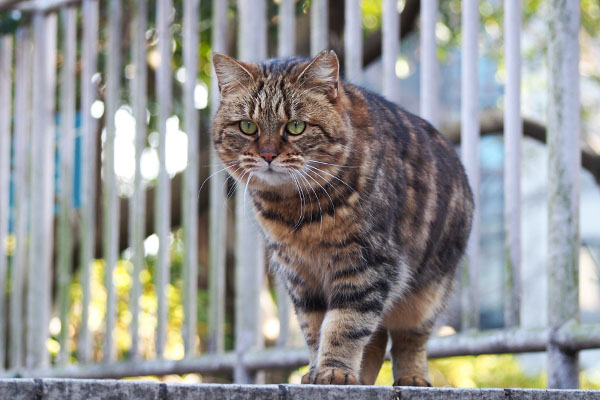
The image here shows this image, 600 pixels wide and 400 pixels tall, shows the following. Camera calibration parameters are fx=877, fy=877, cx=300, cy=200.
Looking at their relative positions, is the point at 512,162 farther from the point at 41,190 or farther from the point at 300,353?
the point at 41,190

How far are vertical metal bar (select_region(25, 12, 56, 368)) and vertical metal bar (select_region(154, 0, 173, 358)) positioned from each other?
86 centimetres

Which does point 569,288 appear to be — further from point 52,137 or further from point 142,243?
point 52,137

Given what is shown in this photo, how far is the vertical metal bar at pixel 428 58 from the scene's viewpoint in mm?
2766

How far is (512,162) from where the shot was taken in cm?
253

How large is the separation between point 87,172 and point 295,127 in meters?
2.00

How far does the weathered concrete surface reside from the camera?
1.24 m

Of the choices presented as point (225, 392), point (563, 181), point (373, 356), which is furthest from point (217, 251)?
point (225, 392)

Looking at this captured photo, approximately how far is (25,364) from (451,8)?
3381 mm

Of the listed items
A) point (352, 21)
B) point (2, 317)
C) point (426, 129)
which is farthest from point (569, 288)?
point (2, 317)

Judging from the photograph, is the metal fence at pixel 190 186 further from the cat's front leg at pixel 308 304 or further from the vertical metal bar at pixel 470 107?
the cat's front leg at pixel 308 304

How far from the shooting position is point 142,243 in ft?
12.1

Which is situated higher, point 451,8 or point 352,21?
point 451,8

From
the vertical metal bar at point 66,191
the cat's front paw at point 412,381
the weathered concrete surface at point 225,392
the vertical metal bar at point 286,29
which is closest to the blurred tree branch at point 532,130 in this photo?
the vertical metal bar at point 286,29

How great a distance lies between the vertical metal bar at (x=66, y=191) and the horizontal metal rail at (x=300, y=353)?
239 millimetres
